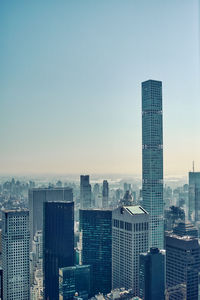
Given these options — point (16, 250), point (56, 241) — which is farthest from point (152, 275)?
point (56, 241)

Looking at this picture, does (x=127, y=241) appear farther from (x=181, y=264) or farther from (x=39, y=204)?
(x=39, y=204)

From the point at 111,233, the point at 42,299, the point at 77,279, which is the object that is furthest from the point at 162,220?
the point at 42,299

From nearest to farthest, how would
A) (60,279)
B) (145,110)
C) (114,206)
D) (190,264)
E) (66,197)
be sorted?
(190,264)
(60,279)
(114,206)
(66,197)
(145,110)

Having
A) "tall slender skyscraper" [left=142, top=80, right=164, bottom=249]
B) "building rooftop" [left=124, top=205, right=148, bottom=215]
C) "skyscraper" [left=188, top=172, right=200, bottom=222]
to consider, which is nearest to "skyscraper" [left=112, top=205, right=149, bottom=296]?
"building rooftop" [left=124, top=205, right=148, bottom=215]

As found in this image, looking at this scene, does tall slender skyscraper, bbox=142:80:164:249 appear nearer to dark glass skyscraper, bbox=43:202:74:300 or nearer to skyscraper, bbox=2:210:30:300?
dark glass skyscraper, bbox=43:202:74:300

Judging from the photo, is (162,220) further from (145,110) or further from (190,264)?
(145,110)

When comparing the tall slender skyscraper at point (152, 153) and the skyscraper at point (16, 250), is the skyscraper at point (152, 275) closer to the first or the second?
the skyscraper at point (16, 250)
